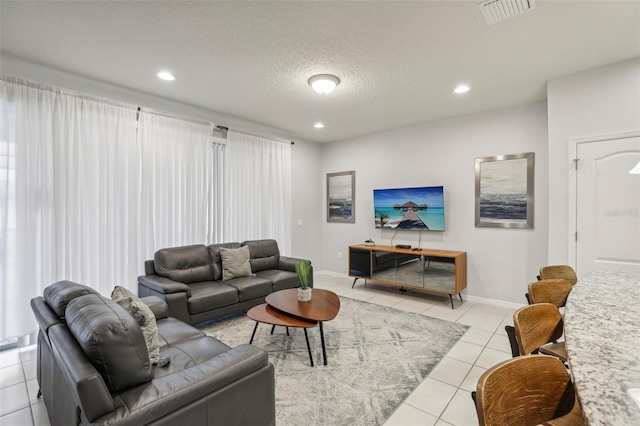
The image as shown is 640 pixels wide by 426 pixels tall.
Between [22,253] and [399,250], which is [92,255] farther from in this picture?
[399,250]

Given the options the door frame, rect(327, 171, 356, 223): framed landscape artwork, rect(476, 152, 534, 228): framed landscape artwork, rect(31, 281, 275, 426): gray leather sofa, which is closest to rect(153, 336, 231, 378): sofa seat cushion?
rect(31, 281, 275, 426): gray leather sofa

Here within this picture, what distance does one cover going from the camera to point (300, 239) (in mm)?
5887

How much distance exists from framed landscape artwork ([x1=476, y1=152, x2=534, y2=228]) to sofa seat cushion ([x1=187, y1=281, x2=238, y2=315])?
11.8 feet

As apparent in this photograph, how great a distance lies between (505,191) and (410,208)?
1362 millimetres

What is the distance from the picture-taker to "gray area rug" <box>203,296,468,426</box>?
6.64ft

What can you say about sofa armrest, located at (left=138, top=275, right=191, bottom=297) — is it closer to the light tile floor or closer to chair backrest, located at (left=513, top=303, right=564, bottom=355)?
the light tile floor

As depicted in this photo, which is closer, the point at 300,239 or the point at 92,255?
the point at 92,255

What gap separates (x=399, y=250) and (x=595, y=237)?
2282 mm

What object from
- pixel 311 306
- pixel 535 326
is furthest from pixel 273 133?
pixel 535 326

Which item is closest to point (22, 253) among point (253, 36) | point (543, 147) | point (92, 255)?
point (92, 255)

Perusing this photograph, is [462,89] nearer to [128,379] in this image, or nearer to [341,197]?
[341,197]

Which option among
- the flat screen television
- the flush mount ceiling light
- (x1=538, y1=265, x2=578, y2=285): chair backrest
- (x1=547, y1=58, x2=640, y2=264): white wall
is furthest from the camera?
the flat screen television

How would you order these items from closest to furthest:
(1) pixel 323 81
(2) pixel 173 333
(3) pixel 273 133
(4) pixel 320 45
→ (2) pixel 173 333 < (4) pixel 320 45 < (1) pixel 323 81 < (3) pixel 273 133

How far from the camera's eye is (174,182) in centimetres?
397
